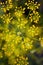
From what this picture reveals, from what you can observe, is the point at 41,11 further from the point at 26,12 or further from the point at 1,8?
the point at 1,8

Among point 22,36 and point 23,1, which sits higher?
point 23,1

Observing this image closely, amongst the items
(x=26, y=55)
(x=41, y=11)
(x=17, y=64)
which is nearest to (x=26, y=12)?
(x=41, y=11)

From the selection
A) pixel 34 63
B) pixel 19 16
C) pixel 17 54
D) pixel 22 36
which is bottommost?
pixel 34 63

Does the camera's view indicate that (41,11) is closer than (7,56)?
No

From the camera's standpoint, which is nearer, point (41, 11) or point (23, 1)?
point (23, 1)

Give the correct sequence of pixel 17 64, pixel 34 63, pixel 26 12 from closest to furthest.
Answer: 1. pixel 17 64
2. pixel 34 63
3. pixel 26 12

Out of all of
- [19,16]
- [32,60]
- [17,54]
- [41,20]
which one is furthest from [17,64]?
[41,20]

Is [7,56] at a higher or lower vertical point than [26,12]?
lower

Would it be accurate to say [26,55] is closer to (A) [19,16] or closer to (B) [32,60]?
(B) [32,60]

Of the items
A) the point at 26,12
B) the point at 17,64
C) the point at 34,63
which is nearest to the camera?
the point at 17,64
